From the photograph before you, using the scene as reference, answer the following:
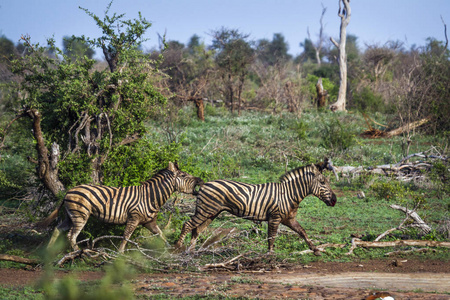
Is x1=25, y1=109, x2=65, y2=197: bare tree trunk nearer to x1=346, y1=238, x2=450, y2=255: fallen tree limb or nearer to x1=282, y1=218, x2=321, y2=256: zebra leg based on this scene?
x1=282, y1=218, x2=321, y2=256: zebra leg

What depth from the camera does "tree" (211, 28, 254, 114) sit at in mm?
26891

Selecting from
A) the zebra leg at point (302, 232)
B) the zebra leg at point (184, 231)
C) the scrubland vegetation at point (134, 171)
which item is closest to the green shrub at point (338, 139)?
the scrubland vegetation at point (134, 171)

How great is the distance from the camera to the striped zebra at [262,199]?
751 centimetres

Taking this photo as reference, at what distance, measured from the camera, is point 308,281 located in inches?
→ 246

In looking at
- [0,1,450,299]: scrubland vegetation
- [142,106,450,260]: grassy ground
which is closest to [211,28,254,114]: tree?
[142,106,450,260]: grassy ground

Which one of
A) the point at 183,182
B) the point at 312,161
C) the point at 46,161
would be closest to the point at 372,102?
the point at 312,161

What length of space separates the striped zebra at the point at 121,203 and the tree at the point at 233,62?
18.6m

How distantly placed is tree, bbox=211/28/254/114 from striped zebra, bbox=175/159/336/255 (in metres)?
18.5

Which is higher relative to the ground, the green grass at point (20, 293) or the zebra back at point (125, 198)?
the zebra back at point (125, 198)

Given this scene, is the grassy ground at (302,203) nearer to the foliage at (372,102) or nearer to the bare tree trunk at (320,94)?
the foliage at (372,102)

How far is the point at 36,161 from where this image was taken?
7605 mm

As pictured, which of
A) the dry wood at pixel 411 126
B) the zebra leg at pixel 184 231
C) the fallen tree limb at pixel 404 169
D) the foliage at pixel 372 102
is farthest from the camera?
the foliage at pixel 372 102

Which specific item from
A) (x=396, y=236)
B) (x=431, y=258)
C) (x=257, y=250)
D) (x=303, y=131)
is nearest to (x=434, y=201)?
(x=396, y=236)

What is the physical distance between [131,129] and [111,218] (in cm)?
208
